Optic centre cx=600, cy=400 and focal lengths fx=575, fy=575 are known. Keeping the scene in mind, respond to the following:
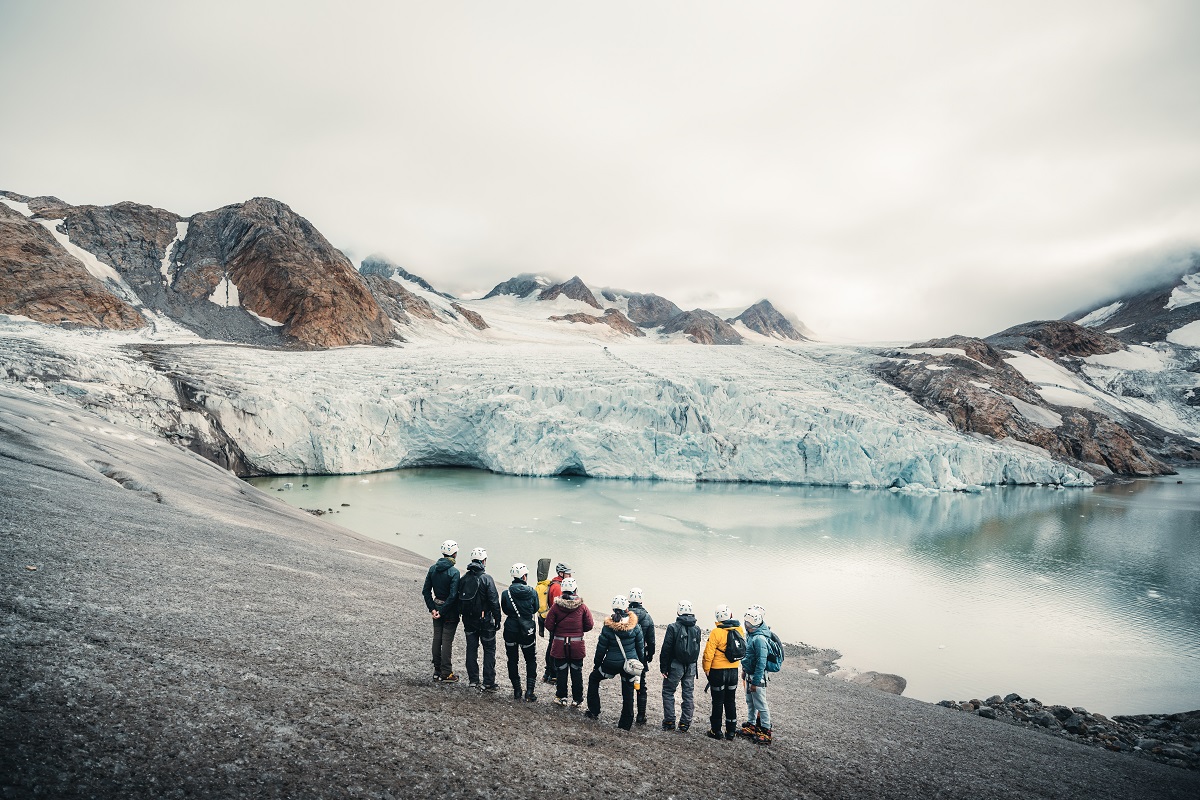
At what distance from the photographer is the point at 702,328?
437ft

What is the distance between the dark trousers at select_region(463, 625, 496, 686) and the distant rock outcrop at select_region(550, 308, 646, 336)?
119 meters

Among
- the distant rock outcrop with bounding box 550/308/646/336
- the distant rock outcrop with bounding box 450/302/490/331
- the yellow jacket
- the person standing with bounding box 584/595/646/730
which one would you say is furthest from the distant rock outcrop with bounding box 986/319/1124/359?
the distant rock outcrop with bounding box 550/308/646/336

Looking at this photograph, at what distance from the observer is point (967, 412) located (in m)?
32.4

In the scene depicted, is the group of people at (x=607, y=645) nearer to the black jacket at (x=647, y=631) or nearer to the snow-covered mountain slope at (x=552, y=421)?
the black jacket at (x=647, y=631)

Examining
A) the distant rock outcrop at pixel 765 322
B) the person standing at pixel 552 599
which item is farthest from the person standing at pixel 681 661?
the distant rock outcrop at pixel 765 322

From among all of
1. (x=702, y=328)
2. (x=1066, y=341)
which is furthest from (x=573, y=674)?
(x=702, y=328)

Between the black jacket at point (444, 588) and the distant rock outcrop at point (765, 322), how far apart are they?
186m

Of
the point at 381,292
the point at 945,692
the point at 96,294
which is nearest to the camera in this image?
the point at 945,692

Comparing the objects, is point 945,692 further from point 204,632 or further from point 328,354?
point 328,354

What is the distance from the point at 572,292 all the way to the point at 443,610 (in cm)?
15002

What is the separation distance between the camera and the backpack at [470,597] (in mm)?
5102

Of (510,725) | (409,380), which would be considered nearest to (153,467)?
(510,725)

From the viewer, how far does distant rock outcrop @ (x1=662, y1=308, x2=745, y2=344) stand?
132125 mm

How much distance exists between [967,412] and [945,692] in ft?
92.6
